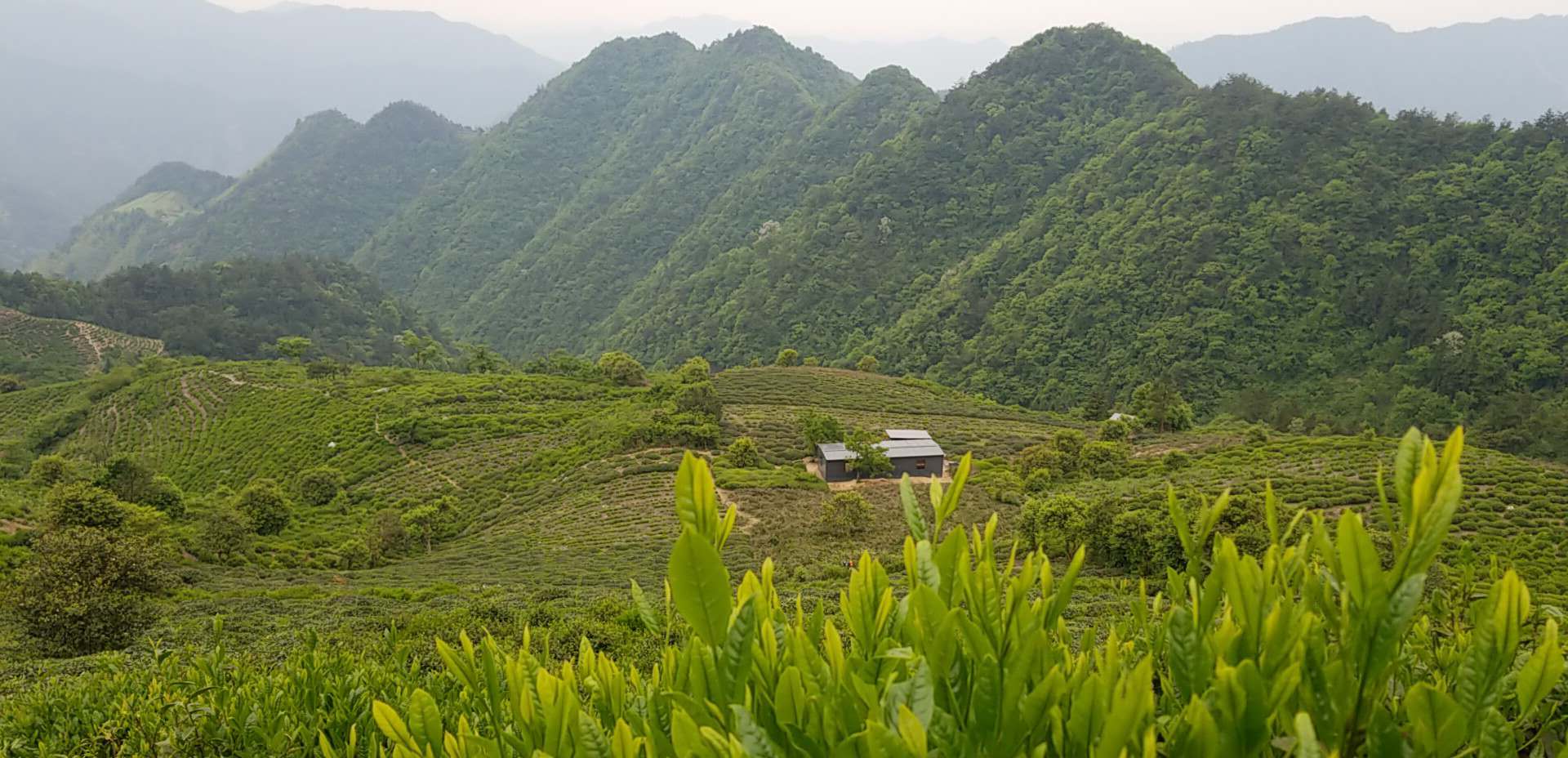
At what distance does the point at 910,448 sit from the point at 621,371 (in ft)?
64.4

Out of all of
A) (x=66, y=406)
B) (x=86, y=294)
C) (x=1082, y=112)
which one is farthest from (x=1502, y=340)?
(x=86, y=294)

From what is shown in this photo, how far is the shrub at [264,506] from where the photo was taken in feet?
76.0

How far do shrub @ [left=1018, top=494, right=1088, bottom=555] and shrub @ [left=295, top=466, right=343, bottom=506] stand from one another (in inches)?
1008

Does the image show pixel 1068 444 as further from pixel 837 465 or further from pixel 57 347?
pixel 57 347

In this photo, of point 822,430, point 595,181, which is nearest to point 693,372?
point 822,430

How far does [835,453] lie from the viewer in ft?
95.5

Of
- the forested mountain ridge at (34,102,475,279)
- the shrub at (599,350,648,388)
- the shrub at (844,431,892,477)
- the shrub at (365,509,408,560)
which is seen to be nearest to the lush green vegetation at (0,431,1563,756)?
the shrub at (365,509,408,560)

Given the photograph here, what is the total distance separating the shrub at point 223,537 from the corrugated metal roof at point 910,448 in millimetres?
19401

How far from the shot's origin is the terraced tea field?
5053cm

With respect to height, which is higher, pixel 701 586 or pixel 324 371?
pixel 701 586

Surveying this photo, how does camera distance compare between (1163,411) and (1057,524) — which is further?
(1163,411)

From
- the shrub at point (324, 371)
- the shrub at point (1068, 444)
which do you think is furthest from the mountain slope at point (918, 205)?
the shrub at point (1068, 444)

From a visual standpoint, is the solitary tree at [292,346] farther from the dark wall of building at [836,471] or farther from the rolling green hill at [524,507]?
the dark wall of building at [836,471]

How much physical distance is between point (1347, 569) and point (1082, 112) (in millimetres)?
79433
